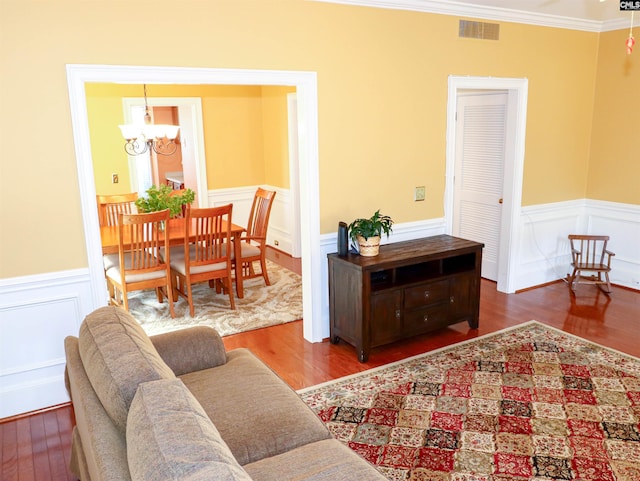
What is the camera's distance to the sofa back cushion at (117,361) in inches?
70.2

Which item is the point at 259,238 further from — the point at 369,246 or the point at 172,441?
the point at 172,441

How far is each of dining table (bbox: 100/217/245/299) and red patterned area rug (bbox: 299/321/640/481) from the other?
2191mm

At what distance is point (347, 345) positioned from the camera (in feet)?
14.1

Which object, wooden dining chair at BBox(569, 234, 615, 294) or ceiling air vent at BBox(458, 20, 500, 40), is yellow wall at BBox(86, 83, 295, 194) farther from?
wooden dining chair at BBox(569, 234, 615, 294)

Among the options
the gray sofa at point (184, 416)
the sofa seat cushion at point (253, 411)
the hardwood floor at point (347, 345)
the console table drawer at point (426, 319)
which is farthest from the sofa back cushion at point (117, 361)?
Result: the console table drawer at point (426, 319)

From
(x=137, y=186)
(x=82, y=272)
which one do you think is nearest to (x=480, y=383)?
(x=82, y=272)

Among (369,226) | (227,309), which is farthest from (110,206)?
(369,226)

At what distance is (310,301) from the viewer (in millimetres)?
4332

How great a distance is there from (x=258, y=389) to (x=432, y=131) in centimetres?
303

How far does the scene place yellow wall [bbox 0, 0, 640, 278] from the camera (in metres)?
3.07

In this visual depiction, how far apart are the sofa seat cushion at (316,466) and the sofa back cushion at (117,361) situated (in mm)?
517

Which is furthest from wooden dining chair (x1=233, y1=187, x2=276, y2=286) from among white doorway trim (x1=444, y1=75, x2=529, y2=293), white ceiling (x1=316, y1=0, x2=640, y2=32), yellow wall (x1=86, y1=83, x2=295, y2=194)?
white ceiling (x1=316, y1=0, x2=640, y2=32)

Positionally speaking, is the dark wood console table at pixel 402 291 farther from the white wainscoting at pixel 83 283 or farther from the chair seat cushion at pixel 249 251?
the chair seat cushion at pixel 249 251

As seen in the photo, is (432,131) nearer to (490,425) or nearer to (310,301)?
(310,301)
